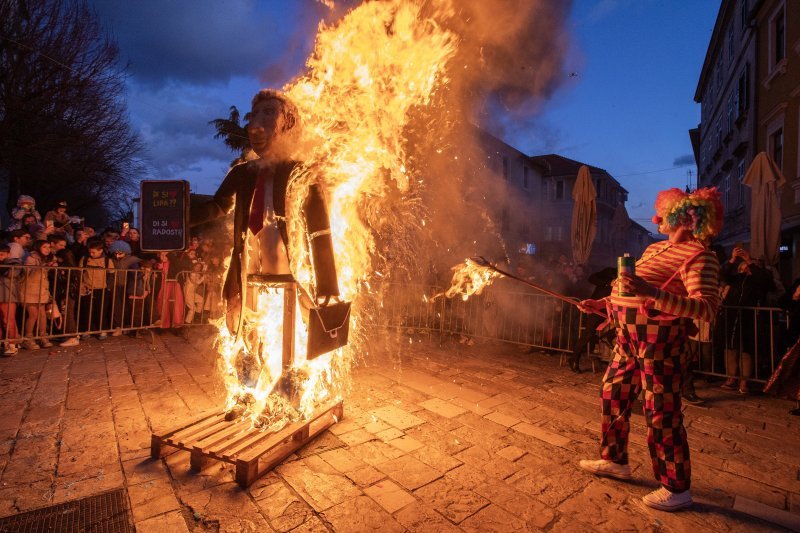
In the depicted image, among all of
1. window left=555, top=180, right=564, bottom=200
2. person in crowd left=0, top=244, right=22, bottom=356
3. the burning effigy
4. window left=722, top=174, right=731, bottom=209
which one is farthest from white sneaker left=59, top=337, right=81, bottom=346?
window left=555, top=180, right=564, bottom=200

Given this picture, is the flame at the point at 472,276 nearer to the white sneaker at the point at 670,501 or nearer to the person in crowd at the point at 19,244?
the white sneaker at the point at 670,501

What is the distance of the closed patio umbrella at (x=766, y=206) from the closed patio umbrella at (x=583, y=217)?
2.62m

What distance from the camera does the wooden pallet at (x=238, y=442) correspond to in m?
2.86

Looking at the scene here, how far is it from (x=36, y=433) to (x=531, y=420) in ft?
14.6

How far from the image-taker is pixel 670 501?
2.73 meters

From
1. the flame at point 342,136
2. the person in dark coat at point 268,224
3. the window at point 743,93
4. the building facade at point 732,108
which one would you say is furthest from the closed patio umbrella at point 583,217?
the window at point 743,93

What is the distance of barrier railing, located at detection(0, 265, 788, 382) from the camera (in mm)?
6203

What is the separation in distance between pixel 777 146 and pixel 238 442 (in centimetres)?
1846

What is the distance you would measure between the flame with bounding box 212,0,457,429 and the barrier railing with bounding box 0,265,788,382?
4101mm

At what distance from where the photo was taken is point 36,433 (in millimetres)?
3574

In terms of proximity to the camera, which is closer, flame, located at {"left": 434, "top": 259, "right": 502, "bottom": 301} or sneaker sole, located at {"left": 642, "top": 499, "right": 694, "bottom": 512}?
sneaker sole, located at {"left": 642, "top": 499, "right": 694, "bottom": 512}

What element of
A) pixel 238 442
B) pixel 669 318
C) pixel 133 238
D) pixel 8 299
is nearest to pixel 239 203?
pixel 238 442

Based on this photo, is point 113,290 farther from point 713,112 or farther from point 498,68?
point 713,112

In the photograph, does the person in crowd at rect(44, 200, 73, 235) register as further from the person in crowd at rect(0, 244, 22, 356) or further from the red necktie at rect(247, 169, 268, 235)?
the red necktie at rect(247, 169, 268, 235)
